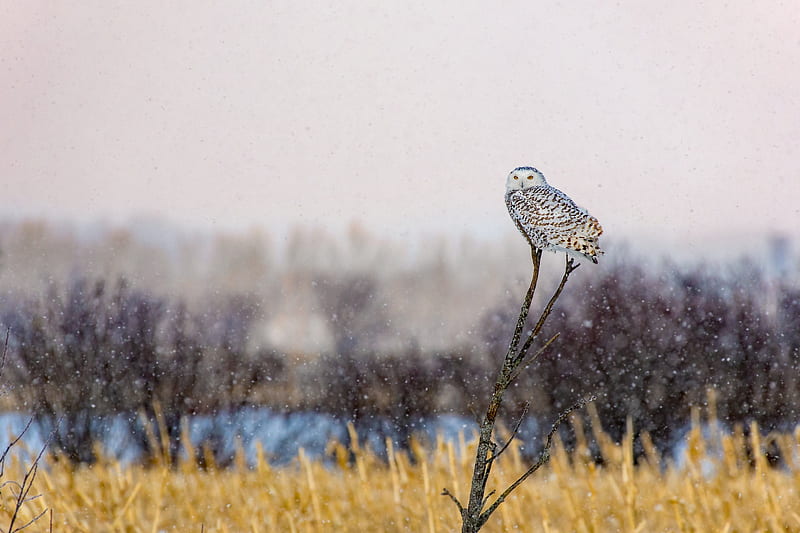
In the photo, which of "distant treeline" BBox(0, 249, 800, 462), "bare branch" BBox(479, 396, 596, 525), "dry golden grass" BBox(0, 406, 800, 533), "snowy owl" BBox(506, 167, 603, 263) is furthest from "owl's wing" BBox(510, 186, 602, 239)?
"distant treeline" BBox(0, 249, 800, 462)

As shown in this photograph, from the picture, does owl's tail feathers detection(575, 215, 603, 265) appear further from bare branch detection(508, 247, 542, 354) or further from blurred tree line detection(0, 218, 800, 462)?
blurred tree line detection(0, 218, 800, 462)

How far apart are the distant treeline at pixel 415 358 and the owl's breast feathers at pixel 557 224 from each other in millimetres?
4063

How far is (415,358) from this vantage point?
6.25 metres

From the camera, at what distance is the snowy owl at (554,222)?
62.6 inches

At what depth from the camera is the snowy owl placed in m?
1.59

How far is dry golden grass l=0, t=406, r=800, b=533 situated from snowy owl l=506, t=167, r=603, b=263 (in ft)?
5.90

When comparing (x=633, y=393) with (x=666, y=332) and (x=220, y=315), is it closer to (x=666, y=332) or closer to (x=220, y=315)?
(x=666, y=332)

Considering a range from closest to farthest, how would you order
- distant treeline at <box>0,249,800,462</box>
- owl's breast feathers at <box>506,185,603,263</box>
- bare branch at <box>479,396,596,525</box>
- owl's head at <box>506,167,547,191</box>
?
1. bare branch at <box>479,396,596,525</box>
2. owl's breast feathers at <box>506,185,603,263</box>
3. owl's head at <box>506,167,547,191</box>
4. distant treeline at <box>0,249,800,462</box>

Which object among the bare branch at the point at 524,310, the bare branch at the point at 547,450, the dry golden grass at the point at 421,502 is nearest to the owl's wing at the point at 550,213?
the bare branch at the point at 524,310

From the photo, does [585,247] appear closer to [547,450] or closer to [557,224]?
[557,224]

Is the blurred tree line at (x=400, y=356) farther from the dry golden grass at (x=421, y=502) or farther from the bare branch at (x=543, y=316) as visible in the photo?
the bare branch at (x=543, y=316)

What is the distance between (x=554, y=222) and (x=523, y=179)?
174mm

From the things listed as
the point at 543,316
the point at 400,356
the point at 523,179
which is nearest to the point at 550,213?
the point at 523,179

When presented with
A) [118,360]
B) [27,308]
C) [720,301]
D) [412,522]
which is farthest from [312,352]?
[720,301]
